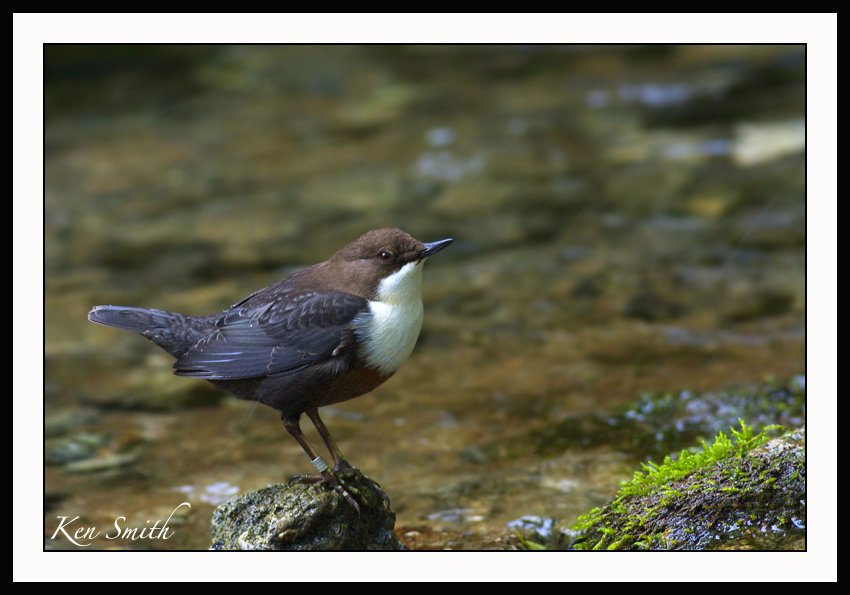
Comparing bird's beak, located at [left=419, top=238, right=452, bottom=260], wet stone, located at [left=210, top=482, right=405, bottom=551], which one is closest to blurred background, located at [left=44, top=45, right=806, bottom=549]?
wet stone, located at [left=210, top=482, right=405, bottom=551]

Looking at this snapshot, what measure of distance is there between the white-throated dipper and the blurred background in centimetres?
108

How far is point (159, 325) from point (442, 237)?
5108mm

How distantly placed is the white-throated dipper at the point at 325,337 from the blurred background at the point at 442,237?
42.3 inches

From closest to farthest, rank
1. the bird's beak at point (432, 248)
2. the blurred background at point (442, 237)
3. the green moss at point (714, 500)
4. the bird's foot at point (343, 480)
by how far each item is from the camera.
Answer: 1. the green moss at point (714, 500)
2. the bird's beak at point (432, 248)
3. the bird's foot at point (343, 480)
4. the blurred background at point (442, 237)

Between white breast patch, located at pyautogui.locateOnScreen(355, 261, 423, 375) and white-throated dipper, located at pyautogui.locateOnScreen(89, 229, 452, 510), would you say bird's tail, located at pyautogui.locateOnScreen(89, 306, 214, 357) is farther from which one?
white breast patch, located at pyautogui.locateOnScreen(355, 261, 423, 375)

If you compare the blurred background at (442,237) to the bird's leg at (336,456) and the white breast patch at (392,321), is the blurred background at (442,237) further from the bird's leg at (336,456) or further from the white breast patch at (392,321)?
the white breast patch at (392,321)

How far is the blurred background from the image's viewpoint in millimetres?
4941

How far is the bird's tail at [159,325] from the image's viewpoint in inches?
144

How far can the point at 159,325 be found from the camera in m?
3.67

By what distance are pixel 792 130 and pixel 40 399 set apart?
9231 millimetres

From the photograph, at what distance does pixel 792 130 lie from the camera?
999 centimetres

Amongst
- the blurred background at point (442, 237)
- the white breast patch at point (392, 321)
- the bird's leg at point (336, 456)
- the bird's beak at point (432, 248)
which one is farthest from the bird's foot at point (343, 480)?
the bird's beak at point (432, 248)

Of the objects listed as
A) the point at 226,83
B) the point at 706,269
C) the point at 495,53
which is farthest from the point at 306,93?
the point at 706,269

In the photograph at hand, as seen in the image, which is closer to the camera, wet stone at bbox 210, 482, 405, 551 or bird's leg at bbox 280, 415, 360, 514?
wet stone at bbox 210, 482, 405, 551
